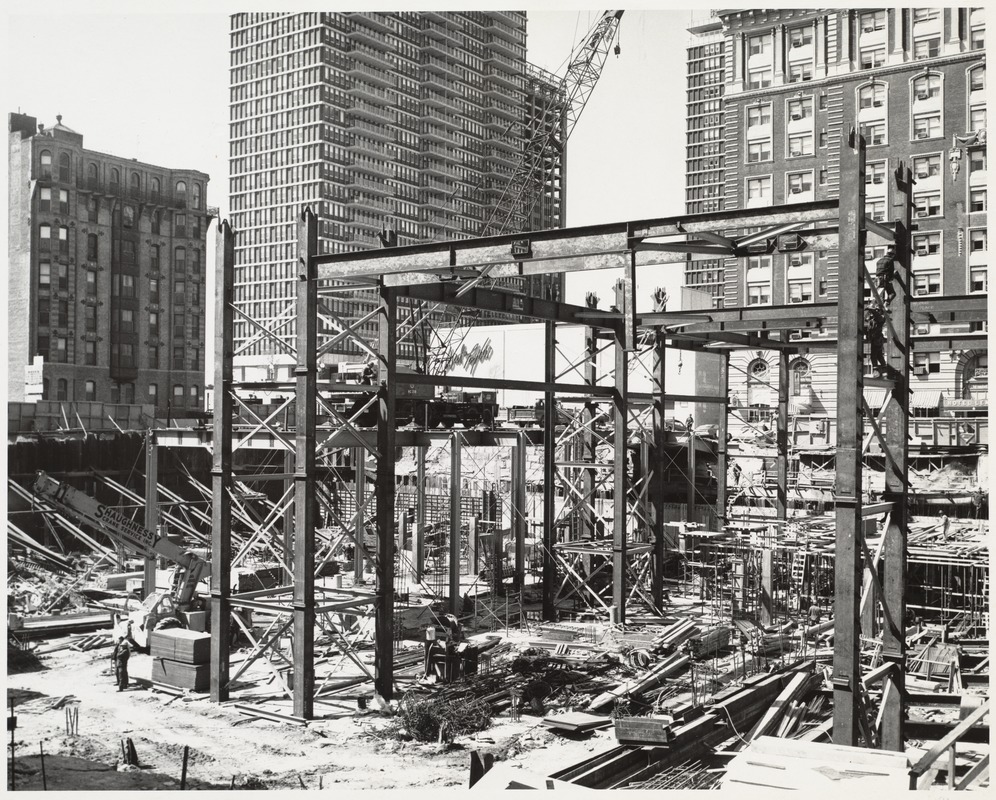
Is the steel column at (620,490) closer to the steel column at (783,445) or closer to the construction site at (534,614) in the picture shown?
the construction site at (534,614)

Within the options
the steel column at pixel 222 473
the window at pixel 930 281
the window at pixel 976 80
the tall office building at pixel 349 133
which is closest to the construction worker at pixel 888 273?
the steel column at pixel 222 473

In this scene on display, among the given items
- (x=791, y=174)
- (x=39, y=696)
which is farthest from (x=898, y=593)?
(x=791, y=174)

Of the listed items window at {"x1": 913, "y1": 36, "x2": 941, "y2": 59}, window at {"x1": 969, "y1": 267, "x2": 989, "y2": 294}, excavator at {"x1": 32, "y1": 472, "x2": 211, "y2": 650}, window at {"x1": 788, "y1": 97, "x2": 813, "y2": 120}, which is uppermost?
window at {"x1": 913, "y1": 36, "x2": 941, "y2": 59}

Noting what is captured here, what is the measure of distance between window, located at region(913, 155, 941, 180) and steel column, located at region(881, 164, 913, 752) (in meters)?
41.7

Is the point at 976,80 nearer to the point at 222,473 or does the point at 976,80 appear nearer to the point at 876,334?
the point at 876,334

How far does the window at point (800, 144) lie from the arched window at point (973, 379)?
15.2m

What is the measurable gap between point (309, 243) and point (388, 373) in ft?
9.25

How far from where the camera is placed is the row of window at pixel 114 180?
2650 inches

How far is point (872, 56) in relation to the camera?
5509 cm

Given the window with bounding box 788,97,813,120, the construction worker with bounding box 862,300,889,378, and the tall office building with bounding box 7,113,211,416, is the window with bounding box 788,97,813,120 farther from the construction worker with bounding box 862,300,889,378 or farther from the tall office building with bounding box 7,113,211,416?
the construction worker with bounding box 862,300,889,378

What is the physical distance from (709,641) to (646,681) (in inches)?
154

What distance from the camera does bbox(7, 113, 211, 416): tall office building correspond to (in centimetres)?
6738

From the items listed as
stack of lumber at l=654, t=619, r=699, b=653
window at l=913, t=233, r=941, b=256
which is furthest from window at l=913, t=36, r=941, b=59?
stack of lumber at l=654, t=619, r=699, b=653

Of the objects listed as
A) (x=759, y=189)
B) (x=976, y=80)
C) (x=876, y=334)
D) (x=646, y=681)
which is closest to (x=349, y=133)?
(x=759, y=189)
